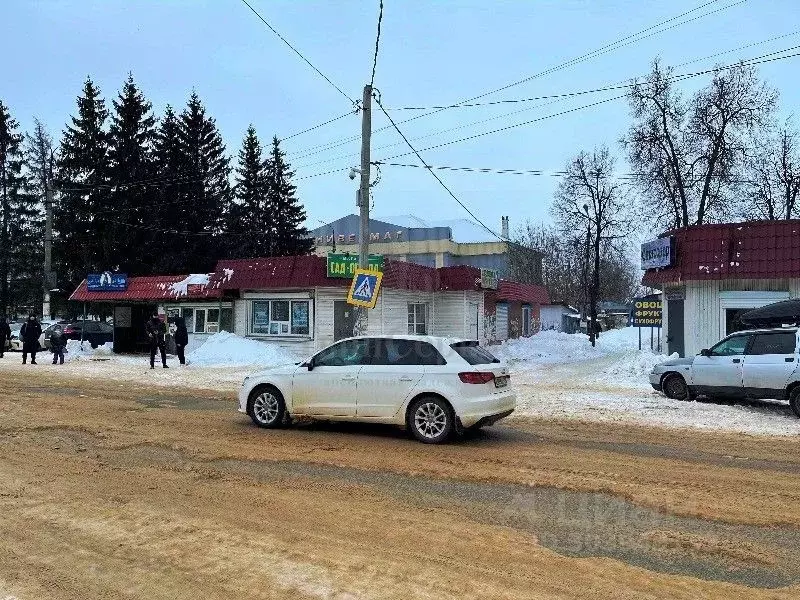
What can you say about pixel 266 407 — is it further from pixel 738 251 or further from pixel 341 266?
pixel 738 251

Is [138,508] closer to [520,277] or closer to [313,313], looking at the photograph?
[313,313]

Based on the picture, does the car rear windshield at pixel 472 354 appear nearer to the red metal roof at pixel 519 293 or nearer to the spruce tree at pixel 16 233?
the red metal roof at pixel 519 293

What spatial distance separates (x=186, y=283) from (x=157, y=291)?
1546 millimetres

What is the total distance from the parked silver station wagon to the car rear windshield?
6.63 metres

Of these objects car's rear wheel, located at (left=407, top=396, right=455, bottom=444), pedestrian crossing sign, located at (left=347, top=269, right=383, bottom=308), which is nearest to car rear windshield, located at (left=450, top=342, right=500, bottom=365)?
car's rear wheel, located at (left=407, top=396, right=455, bottom=444)

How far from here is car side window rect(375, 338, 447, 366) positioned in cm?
987

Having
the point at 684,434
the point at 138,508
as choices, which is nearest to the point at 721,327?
the point at 684,434

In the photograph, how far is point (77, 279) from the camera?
45562mm

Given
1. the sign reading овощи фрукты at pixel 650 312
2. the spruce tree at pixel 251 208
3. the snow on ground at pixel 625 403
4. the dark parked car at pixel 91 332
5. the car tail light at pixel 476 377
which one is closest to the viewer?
the car tail light at pixel 476 377

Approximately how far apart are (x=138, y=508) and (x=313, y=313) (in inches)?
795

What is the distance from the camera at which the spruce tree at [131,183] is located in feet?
146

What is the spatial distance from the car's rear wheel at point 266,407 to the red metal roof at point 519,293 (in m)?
23.7

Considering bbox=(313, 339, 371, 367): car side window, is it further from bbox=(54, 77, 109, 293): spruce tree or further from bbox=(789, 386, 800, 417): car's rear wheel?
bbox=(54, 77, 109, 293): spruce tree

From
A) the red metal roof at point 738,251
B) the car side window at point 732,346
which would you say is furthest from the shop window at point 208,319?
the car side window at point 732,346
